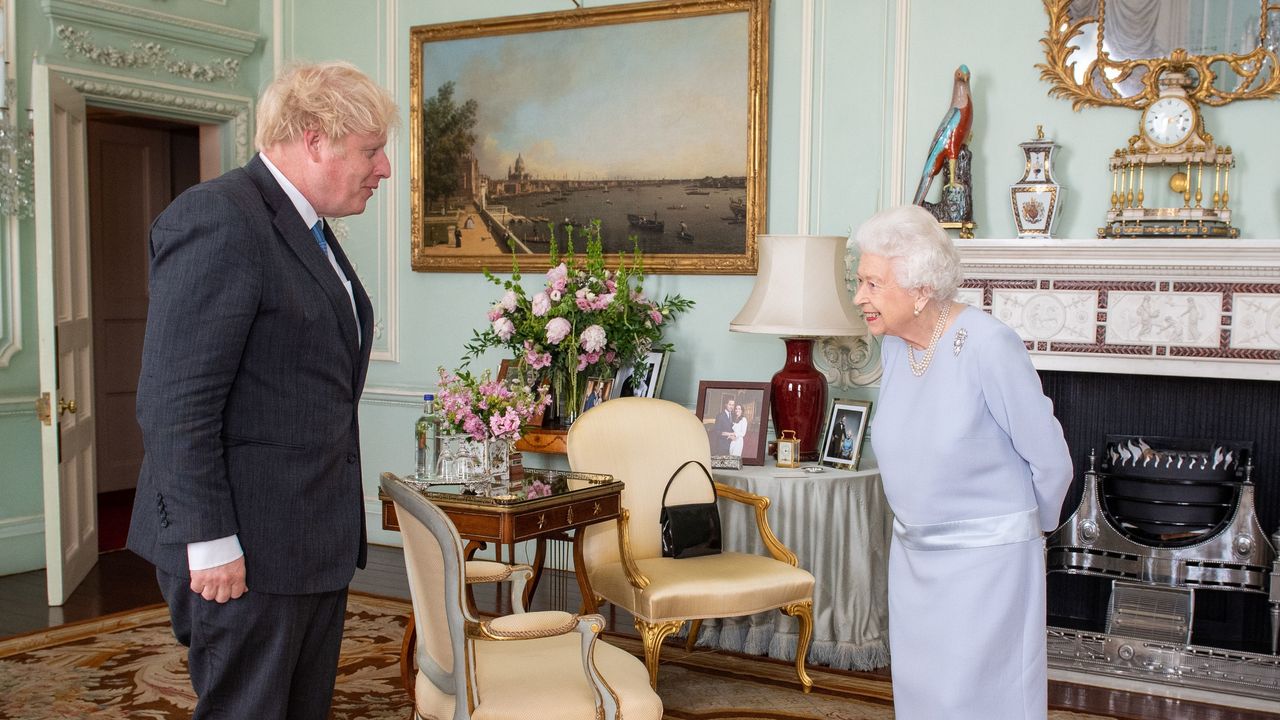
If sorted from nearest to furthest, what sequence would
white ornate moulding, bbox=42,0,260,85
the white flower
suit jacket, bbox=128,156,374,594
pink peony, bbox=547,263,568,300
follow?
suit jacket, bbox=128,156,374,594, the white flower, pink peony, bbox=547,263,568,300, white ornate moulding, bbox=42,0,260,85

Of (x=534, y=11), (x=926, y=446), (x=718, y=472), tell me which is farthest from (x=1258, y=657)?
(x=534, y=11)

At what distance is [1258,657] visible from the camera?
159 inches

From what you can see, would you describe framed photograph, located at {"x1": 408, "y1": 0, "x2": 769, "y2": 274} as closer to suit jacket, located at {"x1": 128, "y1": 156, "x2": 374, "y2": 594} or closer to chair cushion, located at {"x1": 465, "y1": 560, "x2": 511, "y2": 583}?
chair cushion, located at {"x1": 465, "y1": 560, "x2": 511, "y2": 583}

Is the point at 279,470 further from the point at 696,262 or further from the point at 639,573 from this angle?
→ the point at 696,262

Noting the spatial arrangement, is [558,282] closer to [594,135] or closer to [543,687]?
[594,135]

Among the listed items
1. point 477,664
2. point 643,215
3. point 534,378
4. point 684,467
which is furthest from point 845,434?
point 477,664

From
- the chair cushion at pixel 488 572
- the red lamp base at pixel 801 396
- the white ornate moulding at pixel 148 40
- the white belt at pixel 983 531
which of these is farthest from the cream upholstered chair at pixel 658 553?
the white ornate moulding at pixel 148 40

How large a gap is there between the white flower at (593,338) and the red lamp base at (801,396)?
81cm

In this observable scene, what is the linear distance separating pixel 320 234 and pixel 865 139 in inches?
138

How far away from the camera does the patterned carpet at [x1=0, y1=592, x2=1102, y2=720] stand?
3.78 meters

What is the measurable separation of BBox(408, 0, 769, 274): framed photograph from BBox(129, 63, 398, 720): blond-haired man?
349 centimetres

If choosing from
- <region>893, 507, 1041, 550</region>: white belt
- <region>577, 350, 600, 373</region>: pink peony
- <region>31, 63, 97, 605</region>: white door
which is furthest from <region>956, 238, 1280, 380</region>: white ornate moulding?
<region>31, 63, 97, 605</region>: white door

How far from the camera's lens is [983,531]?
2.41 metres

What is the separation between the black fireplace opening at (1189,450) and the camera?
14.1 feet
